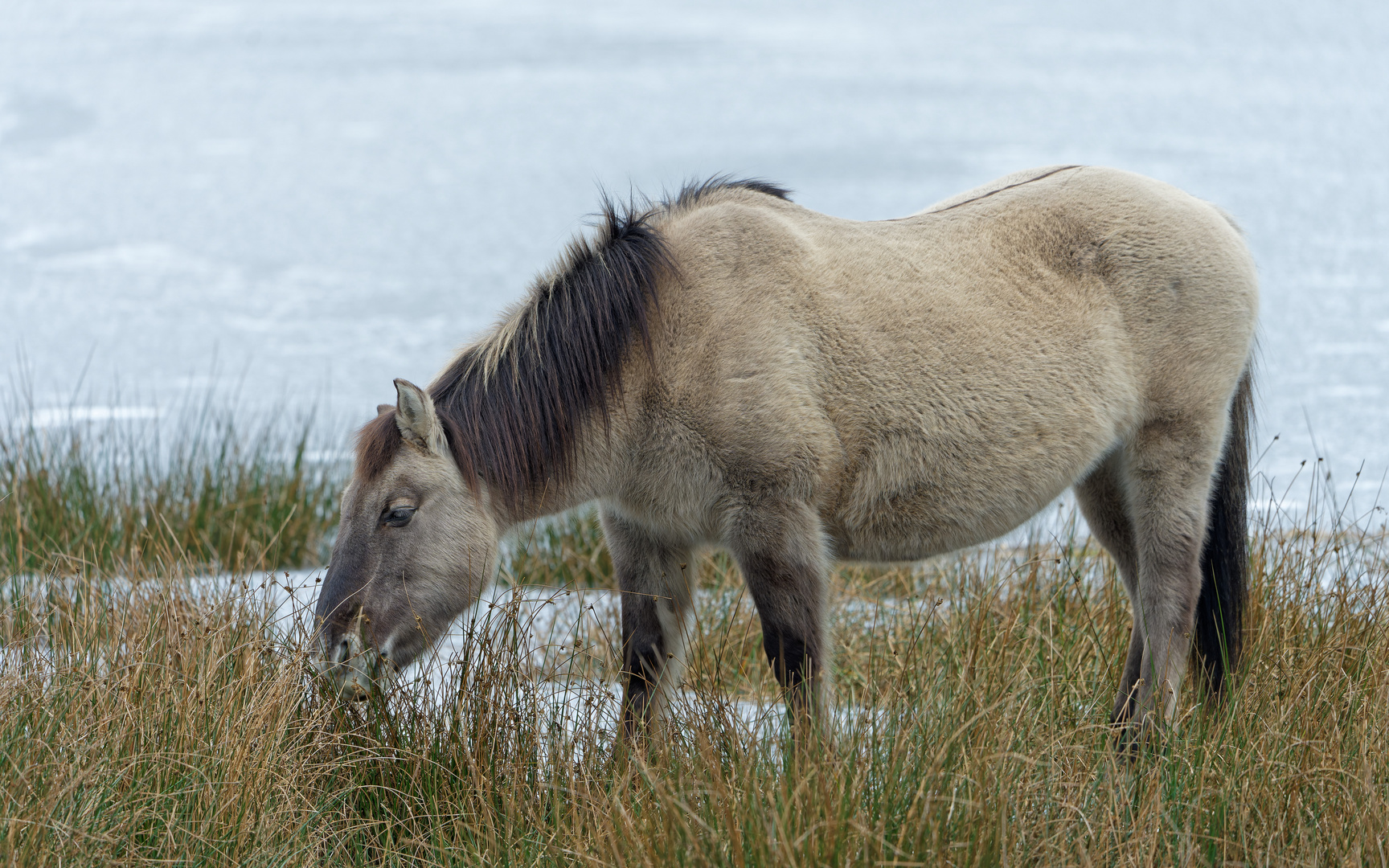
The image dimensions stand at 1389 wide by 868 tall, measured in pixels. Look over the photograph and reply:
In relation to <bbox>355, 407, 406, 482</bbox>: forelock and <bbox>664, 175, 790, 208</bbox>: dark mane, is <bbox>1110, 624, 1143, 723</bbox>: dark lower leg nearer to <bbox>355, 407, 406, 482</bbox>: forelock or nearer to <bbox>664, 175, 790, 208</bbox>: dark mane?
<bbox>664, 175, 790, 208</bbox>: dark mane

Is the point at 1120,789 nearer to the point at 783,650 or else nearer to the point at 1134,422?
the point at 783,650

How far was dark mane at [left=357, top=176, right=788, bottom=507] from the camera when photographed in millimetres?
3586

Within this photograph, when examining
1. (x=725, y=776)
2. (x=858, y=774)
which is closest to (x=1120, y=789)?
(x=858, y=774)

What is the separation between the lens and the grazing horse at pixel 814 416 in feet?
11.6

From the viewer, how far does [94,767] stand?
2.97 m

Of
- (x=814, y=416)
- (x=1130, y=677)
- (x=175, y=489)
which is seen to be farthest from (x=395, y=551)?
(x=175, y=489)

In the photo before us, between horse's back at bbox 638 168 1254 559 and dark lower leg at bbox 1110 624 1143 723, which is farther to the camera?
dark lower leg at bbox 1110 624 1143 723

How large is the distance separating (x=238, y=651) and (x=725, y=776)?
5.37ft

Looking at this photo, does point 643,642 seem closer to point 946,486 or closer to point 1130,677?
point 946,486

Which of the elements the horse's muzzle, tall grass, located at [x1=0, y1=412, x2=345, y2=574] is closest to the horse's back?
→ the horse's muzzle

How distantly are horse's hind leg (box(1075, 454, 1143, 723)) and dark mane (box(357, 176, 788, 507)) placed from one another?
6.18 ft

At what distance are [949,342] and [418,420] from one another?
171cm

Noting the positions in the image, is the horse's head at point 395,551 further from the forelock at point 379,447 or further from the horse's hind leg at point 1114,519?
the horse's hind leg at point 1114,519

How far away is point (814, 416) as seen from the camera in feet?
12.0
